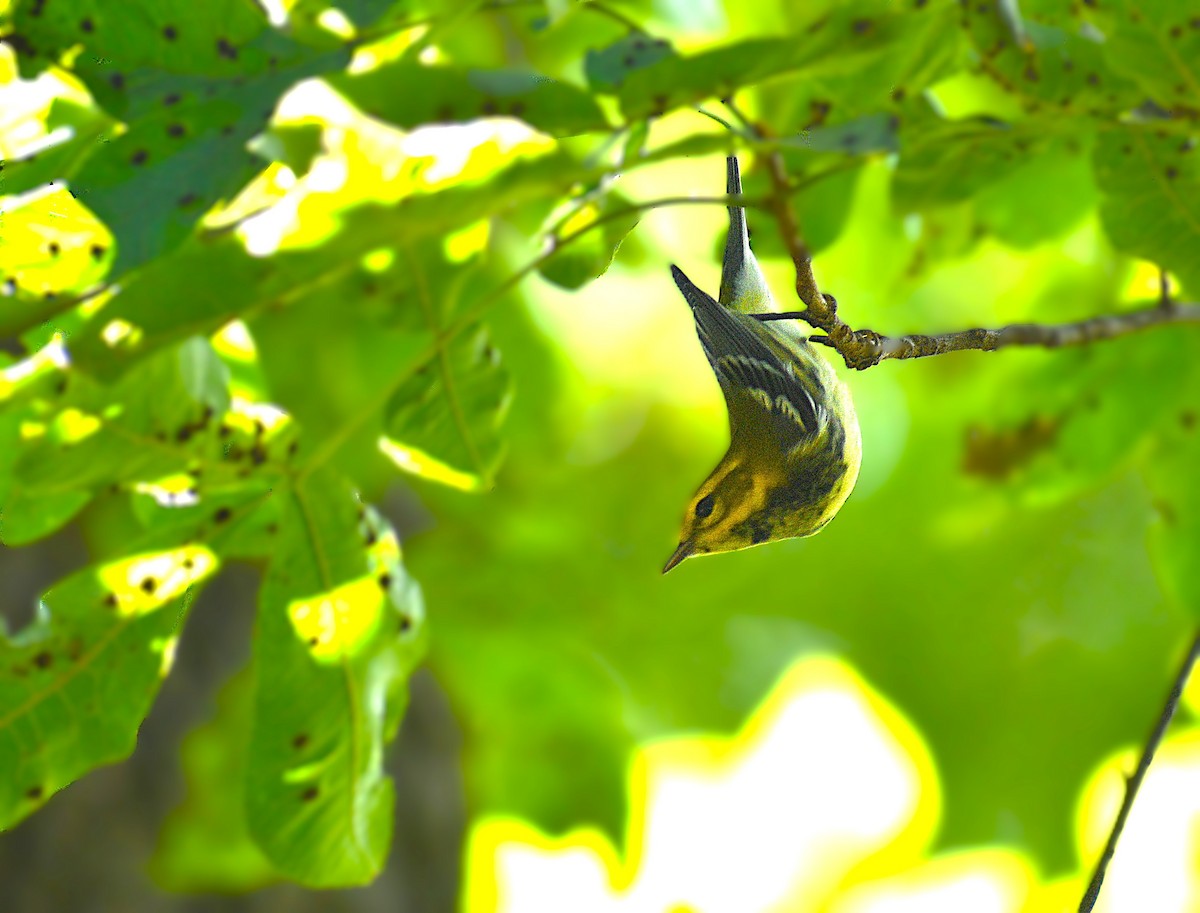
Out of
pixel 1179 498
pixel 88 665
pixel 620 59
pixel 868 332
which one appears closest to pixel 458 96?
pixel 620 59

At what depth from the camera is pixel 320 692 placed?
3.21 feet

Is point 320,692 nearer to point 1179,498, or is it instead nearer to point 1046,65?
point 1046,65

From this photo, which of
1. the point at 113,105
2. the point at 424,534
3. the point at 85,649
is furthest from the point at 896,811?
the point at 113,105

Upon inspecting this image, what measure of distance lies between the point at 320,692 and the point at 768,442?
469 millimetres

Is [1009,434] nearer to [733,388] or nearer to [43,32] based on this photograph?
[733,388]

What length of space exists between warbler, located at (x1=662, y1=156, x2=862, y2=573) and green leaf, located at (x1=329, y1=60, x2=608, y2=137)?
16 cm

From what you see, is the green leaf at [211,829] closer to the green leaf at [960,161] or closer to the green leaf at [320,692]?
the green leaf at [320,692]

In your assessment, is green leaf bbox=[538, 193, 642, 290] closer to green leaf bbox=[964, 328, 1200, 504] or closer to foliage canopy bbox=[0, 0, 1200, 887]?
foliage canopy bbox=[0, 0, 1200, 887]

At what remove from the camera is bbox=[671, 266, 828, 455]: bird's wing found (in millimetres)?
811

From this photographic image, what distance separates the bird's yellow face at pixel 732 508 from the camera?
81 cm

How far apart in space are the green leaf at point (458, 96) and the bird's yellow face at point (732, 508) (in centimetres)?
28

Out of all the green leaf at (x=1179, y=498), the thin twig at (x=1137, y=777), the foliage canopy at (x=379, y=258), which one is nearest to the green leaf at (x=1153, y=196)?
the foliage canopy at (x=379, y=258)

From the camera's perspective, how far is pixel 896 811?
240cm

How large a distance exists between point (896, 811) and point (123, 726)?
1.87m
